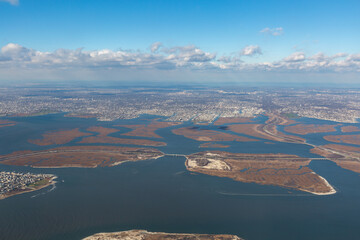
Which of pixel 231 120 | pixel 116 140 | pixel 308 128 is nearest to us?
pixel 116 140

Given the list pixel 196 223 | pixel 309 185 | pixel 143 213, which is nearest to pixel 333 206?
pixel 309 185

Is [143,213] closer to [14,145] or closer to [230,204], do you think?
[230,204]

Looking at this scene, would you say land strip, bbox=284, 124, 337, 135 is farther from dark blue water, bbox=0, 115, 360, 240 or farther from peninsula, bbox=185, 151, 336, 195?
dark blue water, bbox=0, 115, 360, 240

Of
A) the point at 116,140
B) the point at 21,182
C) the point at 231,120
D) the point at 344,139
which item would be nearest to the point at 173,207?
the point at 21,182

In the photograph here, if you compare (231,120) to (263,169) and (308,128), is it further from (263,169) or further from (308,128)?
(263,169)

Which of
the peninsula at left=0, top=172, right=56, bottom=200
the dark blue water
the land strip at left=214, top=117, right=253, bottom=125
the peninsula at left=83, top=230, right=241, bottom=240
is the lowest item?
the peninsula at left=83, top=230, right=241, bottom=240

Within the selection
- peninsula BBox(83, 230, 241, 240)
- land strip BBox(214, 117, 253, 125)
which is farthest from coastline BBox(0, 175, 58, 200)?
land strip BBox(214, 117, 253, 125)

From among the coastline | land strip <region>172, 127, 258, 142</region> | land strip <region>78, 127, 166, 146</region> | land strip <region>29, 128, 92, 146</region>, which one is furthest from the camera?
land strip <region>172, 127, 258, 142</region>

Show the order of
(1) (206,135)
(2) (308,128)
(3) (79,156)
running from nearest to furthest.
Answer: (3) (79,156) → (1) (206,135) → (2) (308,128)
